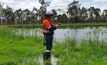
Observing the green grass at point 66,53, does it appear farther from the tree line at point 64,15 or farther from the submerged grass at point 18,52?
the tree line at point 64,15

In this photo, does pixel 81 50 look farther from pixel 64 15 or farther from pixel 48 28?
pixel 64 15

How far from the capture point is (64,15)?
303 feet

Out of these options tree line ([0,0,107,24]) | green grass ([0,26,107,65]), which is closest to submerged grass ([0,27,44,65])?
green grass ([0,26,107,65])

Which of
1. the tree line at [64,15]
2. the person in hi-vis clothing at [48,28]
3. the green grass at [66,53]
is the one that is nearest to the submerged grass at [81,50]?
the green grass at [66,53]

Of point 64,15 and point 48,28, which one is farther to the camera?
point 64,15

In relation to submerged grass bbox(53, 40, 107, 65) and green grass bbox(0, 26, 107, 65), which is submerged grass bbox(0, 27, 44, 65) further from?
submerged grass bbox(53, 40, 107, 65)

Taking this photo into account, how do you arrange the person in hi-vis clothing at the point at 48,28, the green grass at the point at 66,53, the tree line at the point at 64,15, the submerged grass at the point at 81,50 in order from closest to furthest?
the green grass at the point at 66,53 → the person in hi-vis clothing at the point at 48,28 → the submerged grass at the point at 81,50 → the tree line at the point at 64,15

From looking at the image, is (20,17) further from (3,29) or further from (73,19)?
(3,29)

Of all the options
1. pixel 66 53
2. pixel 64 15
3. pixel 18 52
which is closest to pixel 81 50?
pixel 66 53

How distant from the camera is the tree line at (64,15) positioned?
89875 mm

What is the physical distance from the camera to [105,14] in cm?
9906

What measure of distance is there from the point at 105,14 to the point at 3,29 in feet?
266

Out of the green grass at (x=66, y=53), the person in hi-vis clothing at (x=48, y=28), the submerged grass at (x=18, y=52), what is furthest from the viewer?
the person in hi-vis clothing at (x=48, y=28)

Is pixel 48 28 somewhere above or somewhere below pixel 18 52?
above
